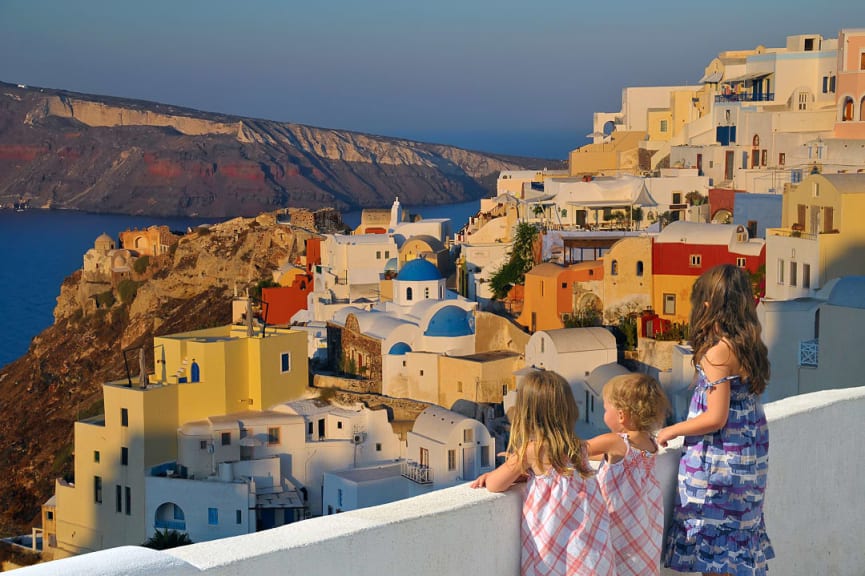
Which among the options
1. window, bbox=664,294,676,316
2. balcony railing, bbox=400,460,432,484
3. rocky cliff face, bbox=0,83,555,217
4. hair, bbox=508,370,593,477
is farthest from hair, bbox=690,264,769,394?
rocky cliff face, bbox=0,83,555,217

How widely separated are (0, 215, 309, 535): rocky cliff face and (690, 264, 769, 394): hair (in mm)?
25115

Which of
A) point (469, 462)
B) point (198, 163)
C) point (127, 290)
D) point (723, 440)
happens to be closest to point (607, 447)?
point (723, 440)

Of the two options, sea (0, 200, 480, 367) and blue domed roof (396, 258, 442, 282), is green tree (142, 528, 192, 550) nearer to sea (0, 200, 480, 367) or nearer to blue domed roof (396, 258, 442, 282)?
blue domed roof (396, 258, 442, 282)

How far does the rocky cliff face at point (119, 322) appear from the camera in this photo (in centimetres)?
3080

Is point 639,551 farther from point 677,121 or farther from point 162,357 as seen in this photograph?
Answer: point 677,121

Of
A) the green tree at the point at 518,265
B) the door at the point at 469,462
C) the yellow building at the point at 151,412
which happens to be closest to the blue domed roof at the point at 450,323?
the yellow building at the point at 151,412

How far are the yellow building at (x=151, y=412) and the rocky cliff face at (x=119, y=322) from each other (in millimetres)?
9675

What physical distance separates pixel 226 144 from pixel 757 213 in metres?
96.0

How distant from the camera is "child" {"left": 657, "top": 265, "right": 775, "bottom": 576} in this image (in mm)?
3713

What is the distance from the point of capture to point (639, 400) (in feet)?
11.9

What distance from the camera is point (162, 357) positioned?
18734mm

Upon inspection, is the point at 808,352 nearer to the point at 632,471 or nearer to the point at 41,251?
the point at 632,471

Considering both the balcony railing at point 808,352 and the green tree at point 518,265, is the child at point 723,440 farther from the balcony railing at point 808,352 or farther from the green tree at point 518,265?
the green tree at point 518,265

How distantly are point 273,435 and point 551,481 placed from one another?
47.2ft
